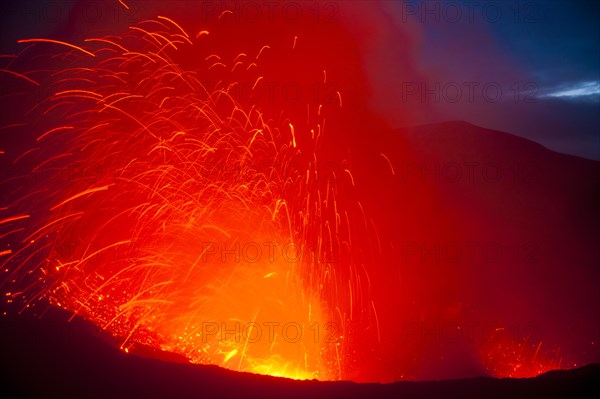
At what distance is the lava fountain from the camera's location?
31.0ft

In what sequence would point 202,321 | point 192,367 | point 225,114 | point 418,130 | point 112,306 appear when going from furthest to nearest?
point 418,130, point 225,114, point 202,321, point 112,306, point 192,367

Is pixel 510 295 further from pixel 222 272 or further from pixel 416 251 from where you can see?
pixel 222 272

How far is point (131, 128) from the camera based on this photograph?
15664 mm

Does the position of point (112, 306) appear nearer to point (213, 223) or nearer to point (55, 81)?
point (213, 223)

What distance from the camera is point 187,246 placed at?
11805 mm

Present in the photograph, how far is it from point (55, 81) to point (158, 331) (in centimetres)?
1062

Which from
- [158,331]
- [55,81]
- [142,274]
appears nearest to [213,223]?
[142,274]

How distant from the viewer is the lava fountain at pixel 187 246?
9.43 m

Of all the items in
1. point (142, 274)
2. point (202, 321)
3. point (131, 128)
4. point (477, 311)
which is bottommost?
point (477, 311)

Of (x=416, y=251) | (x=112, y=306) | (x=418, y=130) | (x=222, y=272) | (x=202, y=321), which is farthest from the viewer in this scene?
(x=418, y=130)

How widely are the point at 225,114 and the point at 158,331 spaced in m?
9.38

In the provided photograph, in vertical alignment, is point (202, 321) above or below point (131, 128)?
below

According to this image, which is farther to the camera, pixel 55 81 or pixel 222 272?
pixel 55 81

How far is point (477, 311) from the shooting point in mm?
15656
